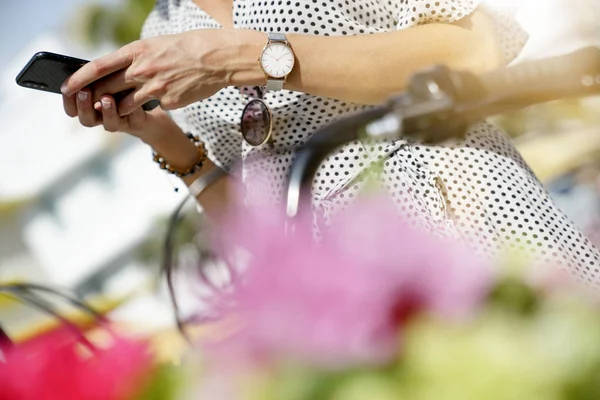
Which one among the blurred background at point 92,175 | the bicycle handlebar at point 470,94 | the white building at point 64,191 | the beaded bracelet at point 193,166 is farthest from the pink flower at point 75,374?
the white building at point 64,191

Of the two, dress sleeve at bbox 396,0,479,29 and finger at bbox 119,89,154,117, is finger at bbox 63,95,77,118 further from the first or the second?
dress sleeve at bbox 396,0,479,29

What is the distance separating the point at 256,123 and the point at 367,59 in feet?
0.62

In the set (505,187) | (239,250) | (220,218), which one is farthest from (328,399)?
(220,218)

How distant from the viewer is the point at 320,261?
0.83 ft

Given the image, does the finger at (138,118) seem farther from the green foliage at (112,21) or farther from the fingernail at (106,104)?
the green foliage at (112,21)

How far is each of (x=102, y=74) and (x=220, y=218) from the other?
0.34 m

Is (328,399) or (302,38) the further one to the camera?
(302,38)

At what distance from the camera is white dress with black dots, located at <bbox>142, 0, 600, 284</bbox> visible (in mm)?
761

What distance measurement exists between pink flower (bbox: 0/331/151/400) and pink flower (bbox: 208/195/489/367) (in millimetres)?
30

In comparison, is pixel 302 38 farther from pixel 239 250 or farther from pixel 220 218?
pixel 239 250

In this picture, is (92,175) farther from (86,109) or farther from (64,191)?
(86,109)

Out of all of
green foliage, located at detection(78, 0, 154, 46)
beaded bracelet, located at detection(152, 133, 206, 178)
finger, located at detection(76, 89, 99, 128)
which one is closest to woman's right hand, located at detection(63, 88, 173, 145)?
finger, located at detection(76, 89, 99, 128)

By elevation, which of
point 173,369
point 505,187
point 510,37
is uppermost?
point 173,369

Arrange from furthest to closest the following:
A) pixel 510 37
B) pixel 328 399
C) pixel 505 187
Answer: pixel 510 37
pixel 505 187
pixel 328 399
